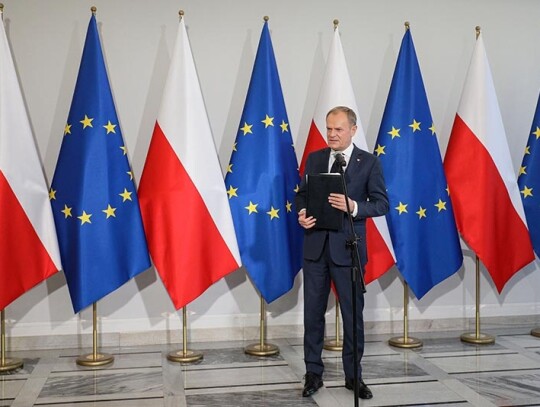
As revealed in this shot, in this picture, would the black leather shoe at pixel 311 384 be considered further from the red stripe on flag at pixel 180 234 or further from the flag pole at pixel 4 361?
the flag pole at pixel 4 361

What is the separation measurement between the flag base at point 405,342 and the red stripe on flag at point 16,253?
7.44 feet

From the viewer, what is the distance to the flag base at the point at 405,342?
484 cm

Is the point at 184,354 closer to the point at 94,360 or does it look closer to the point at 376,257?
the point at 94,360

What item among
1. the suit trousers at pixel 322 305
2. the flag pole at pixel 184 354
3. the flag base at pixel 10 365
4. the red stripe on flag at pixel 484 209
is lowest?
the flag base at pixel 10 365

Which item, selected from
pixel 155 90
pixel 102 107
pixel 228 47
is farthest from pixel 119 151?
pixel 228 47

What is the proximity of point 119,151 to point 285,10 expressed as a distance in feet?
5.26

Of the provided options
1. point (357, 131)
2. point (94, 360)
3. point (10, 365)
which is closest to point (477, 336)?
point (357, 131)

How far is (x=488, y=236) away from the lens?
16.0 ft

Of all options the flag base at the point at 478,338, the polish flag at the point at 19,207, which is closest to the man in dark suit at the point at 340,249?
the flag base at the point at 478,338

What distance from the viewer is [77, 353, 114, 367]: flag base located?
4438mm

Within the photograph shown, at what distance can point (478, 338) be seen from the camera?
4969 mm

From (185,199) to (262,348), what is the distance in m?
1.10

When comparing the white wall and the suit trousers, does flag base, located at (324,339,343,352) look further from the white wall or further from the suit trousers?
the suit trousers

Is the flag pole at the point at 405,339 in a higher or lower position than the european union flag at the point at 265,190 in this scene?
lower
